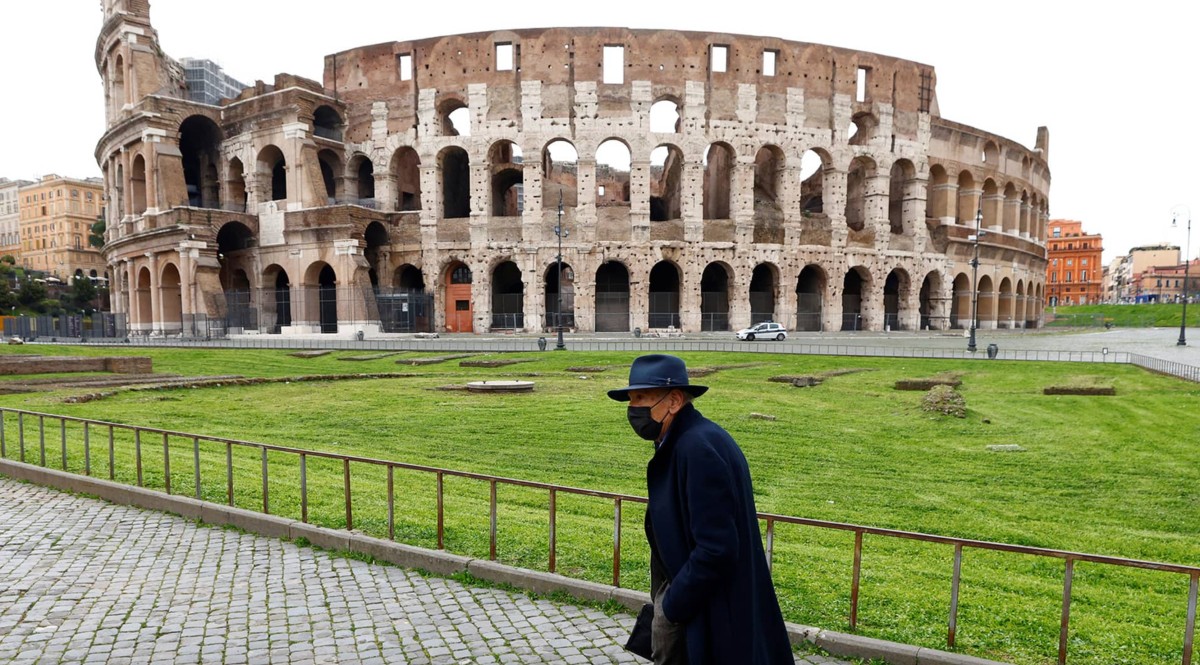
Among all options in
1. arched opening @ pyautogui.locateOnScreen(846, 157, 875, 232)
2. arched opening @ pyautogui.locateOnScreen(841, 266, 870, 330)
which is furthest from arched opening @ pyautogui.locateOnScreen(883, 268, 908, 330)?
arched opening @ pyautogui.locateOnScreen(846, 157, 875, 232)

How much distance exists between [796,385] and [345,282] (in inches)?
1144

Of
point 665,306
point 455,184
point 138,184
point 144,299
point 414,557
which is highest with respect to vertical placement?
point 455,184

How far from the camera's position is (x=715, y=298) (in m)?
44.7

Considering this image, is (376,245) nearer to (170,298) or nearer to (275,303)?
(275,303)

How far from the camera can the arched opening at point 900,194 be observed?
45688 mm

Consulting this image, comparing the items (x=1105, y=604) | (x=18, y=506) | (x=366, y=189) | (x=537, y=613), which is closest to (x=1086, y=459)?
(x=1105, y=604)

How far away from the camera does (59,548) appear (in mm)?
6324

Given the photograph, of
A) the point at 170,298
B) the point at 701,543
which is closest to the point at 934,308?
the point at 701,543

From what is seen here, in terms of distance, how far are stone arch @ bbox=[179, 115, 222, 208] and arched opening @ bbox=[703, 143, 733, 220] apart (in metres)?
34.3

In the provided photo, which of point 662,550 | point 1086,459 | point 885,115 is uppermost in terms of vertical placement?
point 885,115

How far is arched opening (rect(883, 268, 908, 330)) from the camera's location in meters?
46.4

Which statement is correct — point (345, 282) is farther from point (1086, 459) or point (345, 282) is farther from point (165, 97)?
point (1086, 459)

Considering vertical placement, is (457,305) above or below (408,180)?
below

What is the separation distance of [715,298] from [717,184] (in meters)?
8.24
